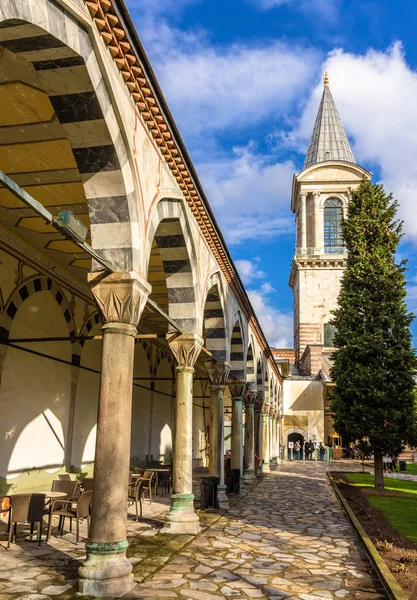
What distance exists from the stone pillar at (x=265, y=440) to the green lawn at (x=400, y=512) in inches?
358

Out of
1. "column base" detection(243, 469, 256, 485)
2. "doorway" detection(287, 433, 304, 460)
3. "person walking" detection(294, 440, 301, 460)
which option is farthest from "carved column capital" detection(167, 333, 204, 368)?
"doorway" detection(287, 433, 304, 460)

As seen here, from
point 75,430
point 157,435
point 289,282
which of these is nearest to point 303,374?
point 289,282

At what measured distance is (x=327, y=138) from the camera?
45.7 meters

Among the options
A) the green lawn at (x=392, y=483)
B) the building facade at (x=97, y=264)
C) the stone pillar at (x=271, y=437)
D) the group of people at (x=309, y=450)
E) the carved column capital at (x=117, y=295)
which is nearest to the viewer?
the building facade at (x=97, y=264)

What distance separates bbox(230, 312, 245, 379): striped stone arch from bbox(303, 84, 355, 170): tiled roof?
32.0 meters

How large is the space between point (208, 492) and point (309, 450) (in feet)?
78.9

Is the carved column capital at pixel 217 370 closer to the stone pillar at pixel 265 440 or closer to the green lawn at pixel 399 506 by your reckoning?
the green lawn at pixel 399 506

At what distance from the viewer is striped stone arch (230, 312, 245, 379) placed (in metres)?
14.7

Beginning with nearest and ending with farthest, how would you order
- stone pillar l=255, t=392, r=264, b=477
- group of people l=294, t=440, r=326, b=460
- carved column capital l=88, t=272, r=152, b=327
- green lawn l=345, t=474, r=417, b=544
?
carved column capital l=88, t=272, r=152, b=327 → green lawn l=345, t=474, r=417, b=544 → stone pillar l=255, t=392, r=264, b=477 → group of people l=294, t=440, r=326, b=460

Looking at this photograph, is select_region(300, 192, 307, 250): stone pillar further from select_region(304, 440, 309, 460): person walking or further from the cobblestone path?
the cobblestone path

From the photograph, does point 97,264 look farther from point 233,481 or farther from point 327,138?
point 327,138

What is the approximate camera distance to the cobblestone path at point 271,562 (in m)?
5.54

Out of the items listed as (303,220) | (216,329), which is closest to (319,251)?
(303,220)

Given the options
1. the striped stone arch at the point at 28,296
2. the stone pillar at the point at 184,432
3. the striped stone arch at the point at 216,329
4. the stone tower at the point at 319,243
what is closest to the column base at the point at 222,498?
the stone pillar at the point at 184,432
